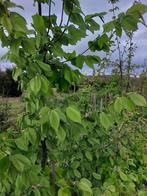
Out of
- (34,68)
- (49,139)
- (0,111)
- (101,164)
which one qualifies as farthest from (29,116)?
(0,111)

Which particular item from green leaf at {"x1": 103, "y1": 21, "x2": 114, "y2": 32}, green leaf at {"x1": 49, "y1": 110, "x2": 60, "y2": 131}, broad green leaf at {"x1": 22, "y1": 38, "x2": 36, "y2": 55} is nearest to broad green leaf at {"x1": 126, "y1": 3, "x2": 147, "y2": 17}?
green leaf at {"x1": 103, "y1": 21, "x2": 114, "y2": 32}

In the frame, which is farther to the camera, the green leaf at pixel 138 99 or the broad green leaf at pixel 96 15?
the broad green leaf at pixel 96 15

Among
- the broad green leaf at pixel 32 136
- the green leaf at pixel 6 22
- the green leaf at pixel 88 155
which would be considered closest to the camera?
the green leaf at pixel 6 22

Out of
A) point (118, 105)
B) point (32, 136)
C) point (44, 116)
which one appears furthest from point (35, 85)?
point (118, 105)

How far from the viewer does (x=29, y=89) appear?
1.91 m

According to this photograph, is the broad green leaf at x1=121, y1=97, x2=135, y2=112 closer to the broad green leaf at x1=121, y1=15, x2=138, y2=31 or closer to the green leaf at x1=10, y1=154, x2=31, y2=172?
the broad green leaf at x1=121, y1=15, x2=138, y2=31

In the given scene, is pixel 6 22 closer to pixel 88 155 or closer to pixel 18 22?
pixel 18 22

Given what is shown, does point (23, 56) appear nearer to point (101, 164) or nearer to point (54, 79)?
point (54, 79)

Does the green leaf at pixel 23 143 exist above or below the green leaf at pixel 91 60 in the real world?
below

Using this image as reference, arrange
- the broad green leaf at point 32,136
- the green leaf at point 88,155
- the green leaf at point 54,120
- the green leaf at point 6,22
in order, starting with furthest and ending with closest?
the green leaf at point 88,155, the broad green leaf at point 32,136, the green leaf at point 54,120, the green leaf at point 6,22

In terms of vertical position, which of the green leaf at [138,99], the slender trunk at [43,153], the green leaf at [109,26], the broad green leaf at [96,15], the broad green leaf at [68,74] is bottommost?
the slender trunk at [43,153]

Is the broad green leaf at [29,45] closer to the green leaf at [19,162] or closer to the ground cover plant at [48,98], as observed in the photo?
the ground cover plant at [48,98]

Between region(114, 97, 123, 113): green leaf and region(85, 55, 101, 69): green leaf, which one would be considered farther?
region(85, 55, 101, 69): green leaf

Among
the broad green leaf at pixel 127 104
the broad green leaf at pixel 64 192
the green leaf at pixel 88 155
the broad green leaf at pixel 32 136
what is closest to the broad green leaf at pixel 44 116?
the broad green leaf at pixel 32 136
